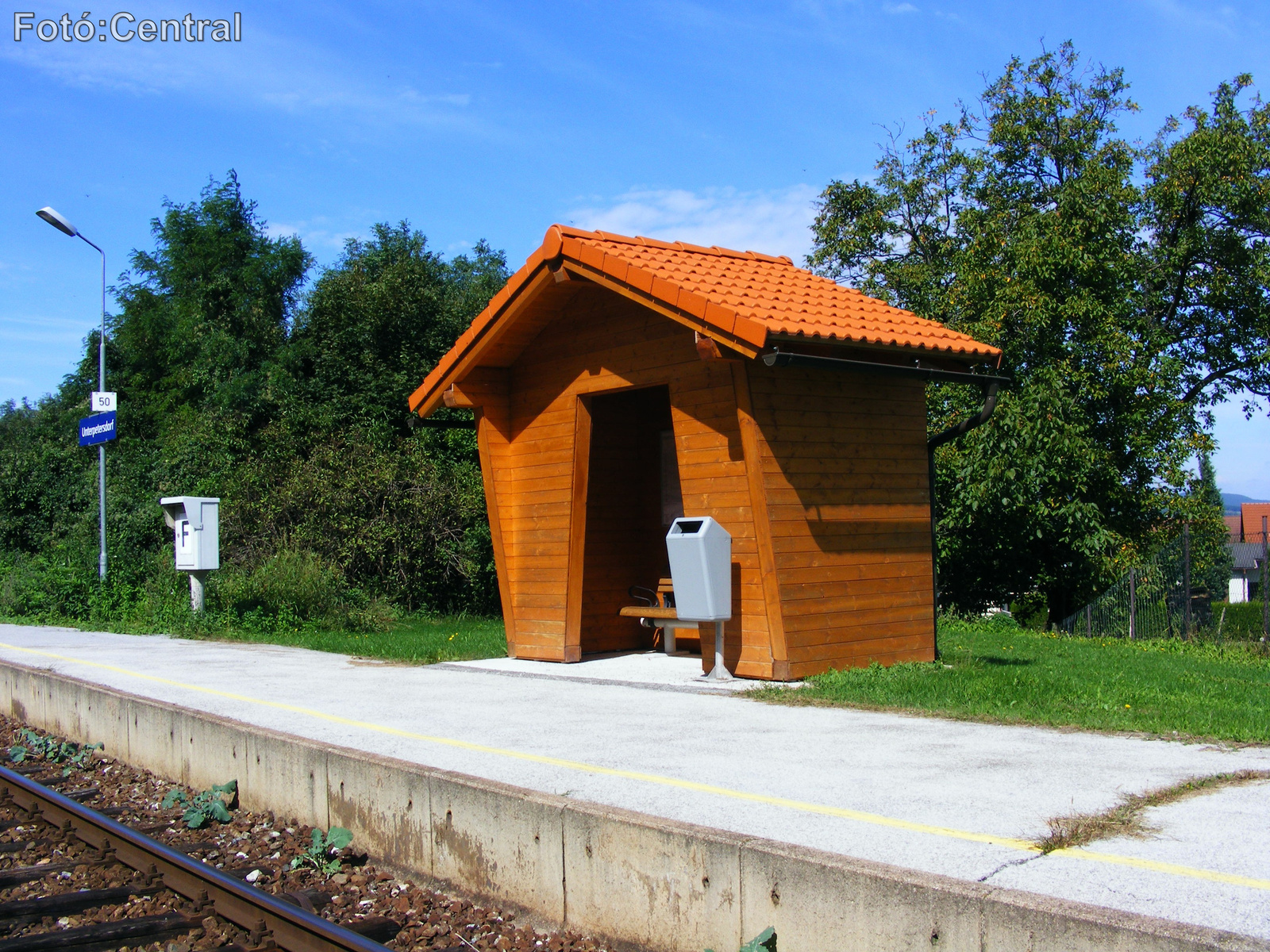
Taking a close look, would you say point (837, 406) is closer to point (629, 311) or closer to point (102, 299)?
point (629, 311)

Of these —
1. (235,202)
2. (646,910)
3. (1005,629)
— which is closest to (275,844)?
(646,910)

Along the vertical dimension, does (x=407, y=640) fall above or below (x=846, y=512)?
below

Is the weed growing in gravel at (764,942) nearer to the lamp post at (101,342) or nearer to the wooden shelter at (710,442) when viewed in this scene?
the wooden shelter at (710,442)

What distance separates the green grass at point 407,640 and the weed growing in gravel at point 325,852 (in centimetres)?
674

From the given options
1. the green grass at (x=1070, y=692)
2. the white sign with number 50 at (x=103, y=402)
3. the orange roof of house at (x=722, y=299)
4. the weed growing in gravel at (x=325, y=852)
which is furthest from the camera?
the white sign with number 50 at (x=103, y=402)

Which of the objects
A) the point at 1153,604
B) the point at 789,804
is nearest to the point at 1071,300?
the point at 1153,604

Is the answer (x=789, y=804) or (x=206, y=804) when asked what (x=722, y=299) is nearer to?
(x=789, y=804)

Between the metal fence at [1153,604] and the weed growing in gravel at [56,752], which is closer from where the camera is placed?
the weed growing in gravel at [56,752]

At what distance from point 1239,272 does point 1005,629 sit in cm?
1302

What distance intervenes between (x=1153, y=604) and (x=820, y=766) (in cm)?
1316

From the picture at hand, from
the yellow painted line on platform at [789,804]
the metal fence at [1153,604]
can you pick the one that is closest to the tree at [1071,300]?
the metal fence at [1153,604]

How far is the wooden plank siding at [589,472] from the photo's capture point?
10.1 metres

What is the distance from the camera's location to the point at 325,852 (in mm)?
6023

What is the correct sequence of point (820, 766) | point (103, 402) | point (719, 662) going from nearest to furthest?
point (820, 766) < point (719, 662) < point (103, 402)
